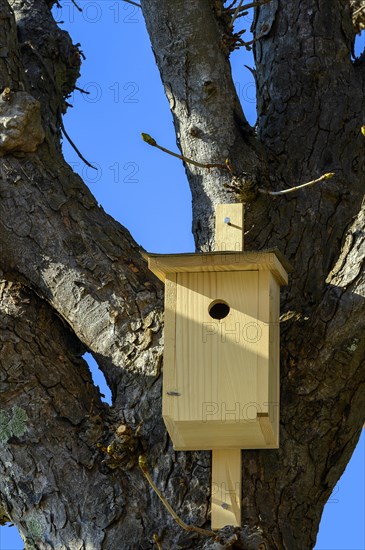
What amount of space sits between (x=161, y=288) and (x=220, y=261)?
305 mm

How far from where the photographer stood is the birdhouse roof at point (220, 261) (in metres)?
3.25

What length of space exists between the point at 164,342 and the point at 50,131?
115cm

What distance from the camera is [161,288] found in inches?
138

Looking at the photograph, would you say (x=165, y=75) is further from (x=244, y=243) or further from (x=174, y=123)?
(x=244, y=243)

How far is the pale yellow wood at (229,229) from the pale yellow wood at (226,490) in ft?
2.16

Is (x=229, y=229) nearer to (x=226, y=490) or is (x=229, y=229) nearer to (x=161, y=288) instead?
(x=161, y=288)

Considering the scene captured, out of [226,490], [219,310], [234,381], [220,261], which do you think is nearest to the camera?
[226,490]

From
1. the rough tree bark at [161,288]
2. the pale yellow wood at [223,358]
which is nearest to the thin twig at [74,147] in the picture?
the rough tree bark at [161,288]

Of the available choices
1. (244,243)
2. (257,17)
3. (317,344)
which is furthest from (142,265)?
(257,17)

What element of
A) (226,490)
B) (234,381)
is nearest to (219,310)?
(234,381)

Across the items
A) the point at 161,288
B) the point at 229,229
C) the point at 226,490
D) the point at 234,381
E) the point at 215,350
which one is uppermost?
the point at 229,229

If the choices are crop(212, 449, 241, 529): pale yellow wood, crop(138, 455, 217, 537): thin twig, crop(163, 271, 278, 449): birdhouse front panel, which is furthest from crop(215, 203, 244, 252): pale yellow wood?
crop(138, 455, 217, 537): thin twig

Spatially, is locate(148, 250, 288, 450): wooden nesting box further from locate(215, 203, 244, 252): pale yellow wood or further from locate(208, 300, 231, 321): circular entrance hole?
locate(215, 203, 244, 252): pale yellow wood

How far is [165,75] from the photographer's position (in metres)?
4.08
